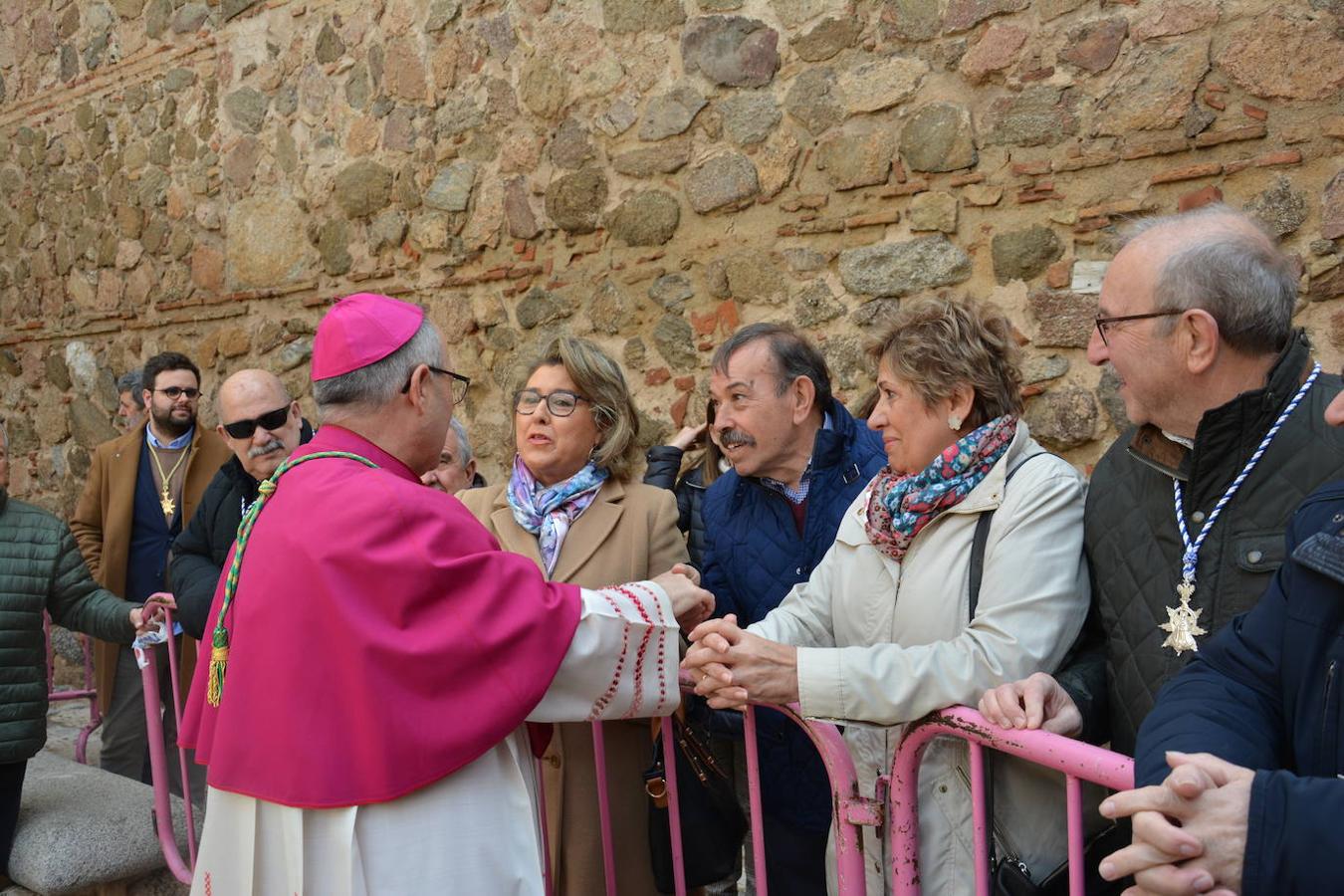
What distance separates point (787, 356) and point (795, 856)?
1272 mm

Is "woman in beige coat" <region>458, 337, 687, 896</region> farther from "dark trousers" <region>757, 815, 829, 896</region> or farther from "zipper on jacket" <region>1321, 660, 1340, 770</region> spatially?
"zipper on jacket" <region>1321, 660, 1340, 770</region>

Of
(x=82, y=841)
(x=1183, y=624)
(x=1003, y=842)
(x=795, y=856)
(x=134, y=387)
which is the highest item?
(x=134, y=387)

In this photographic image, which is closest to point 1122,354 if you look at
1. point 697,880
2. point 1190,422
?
point 1190,422

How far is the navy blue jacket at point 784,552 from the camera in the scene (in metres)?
2.79

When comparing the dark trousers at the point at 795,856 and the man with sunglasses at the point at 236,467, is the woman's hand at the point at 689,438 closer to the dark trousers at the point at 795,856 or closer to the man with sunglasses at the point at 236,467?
the man with sunglasses at the point at 236,467

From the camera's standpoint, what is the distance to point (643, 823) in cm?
293

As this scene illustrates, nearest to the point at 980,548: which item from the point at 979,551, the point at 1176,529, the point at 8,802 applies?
the point at 979,551

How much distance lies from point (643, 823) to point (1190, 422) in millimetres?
1626

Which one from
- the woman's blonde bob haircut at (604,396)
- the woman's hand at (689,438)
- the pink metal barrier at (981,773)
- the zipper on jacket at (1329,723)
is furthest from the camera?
the woman's hand at (689,438)

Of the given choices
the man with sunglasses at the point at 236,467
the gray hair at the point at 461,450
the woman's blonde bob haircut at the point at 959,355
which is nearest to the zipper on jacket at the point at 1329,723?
the woman's blonde bob haircut at the point at 959,355

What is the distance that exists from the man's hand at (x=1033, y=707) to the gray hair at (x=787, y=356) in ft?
4.30

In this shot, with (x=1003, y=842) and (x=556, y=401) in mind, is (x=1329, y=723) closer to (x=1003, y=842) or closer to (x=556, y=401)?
(x=1003, y=842)

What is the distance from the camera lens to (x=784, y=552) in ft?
9.79

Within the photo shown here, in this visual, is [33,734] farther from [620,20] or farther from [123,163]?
[123,163]
